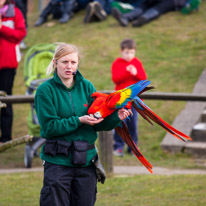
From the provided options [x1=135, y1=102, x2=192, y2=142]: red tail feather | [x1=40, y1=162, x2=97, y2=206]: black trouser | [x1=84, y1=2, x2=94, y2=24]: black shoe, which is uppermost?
[x1=84, y1=2, x2=94, y2=24]: black shoe

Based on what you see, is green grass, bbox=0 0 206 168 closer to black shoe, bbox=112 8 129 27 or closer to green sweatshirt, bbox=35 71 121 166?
black shoe, bbox=112 8 129 27

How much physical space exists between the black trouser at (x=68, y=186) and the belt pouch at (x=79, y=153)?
0.26 ft

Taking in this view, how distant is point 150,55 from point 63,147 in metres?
7.73

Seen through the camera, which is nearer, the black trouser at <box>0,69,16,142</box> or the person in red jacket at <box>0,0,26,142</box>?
the person in red jacket at <box>0,0,26,142</box>

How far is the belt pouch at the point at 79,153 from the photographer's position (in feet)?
10.6

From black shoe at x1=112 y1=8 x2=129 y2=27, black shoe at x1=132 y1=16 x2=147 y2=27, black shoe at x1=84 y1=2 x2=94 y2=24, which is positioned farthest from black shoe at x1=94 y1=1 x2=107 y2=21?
black shoe at x1=132 y1=16 x2=147 y2=27

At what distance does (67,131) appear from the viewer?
323cm

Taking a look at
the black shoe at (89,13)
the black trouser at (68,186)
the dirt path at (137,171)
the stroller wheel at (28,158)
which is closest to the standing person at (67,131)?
the black trouser at (68,186)

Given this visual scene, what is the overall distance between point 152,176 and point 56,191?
2.75 m

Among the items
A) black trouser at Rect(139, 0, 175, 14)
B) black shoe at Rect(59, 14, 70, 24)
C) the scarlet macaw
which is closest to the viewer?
the scarlet macaw

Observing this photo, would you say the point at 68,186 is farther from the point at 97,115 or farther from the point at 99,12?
the point at 99,12

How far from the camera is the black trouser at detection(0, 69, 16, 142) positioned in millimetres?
7000

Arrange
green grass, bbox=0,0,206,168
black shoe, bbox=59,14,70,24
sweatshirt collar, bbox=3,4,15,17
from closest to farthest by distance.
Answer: sweatshirt collar, bbox=3,4,15,17 < green grass, bbox=0,0,206,168 < black shoe, bbox=59,14,70,24

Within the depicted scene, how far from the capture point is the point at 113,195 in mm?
5148
